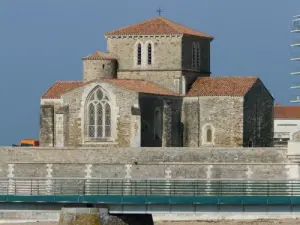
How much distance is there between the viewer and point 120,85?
73938 millimetres

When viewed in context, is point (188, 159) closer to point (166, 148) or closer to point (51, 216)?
point (166, 148)

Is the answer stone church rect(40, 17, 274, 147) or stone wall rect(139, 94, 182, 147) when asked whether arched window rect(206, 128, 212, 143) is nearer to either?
stone church rect(40, 17, 274, 147)

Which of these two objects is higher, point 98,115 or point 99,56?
point 99,56

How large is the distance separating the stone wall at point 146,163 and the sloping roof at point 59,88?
266 inches

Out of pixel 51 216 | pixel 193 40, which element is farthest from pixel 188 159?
pixel 51 216

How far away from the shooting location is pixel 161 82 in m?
78.1

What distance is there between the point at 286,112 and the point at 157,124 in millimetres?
48231

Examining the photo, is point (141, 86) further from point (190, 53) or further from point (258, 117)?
point (258, 117)

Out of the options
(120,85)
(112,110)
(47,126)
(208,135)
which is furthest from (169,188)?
Answer: (47,126)

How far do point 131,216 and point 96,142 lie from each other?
21.9 metres

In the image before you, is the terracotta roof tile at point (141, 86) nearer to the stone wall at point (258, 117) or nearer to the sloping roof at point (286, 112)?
the stone wall at point (258, 117)

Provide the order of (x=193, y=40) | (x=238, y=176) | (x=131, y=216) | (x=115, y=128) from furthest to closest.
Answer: (x=193, y=40)
(x=115, y=128)
(x=238, y=176)
(x=131, y=216)

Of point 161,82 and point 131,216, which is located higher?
point 161,82

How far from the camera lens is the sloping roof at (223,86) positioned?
246ft
